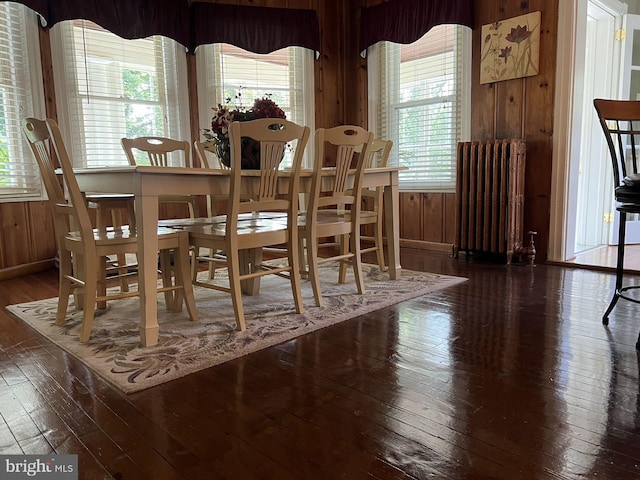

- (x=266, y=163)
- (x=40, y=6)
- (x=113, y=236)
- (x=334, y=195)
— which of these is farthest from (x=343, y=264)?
(x=40, y=6)

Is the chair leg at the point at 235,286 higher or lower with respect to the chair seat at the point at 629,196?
→ lower

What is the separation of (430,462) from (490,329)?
1.19m

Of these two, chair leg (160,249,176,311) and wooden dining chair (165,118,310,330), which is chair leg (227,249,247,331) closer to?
wooden dining chair (165,118,310,330)

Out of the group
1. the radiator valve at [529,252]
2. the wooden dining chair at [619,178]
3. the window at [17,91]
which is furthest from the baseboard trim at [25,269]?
the wooden dining chair at [619,178]

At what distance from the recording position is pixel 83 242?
216 centimetres

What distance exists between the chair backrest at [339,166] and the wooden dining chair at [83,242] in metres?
0.72

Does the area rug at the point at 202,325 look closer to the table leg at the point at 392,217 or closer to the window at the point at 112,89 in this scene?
the table leg at the point at 392,217

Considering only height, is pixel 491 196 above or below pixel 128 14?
below

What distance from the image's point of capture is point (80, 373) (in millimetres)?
1860

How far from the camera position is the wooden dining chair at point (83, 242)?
212 cm

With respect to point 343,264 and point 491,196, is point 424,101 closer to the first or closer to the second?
point 491,196

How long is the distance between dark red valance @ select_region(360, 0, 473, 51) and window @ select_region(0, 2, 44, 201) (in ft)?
9.90

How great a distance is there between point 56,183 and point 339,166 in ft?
4.92

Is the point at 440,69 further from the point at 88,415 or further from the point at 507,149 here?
the point at 88,415
